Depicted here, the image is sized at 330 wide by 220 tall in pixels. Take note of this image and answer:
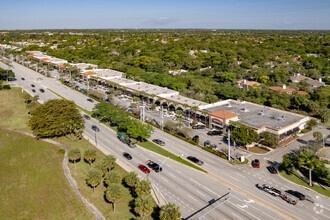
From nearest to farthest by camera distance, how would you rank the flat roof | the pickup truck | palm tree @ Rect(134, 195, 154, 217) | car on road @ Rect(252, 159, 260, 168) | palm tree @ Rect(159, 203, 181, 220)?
palm tree @ Rect(159, 203, 181, 220) < palm tree @ Rect(134, 195, 154, 217) < the pickup truck < car on road @ Rect(252, 159, 260, 168) < the flat roof

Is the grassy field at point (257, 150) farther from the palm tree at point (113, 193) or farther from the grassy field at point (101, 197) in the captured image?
the palm tree at point (113, 193)

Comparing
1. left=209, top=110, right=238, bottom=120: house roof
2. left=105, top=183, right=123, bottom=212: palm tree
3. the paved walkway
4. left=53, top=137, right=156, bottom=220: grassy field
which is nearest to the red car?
left=53, top=137, right=156, bottom=220: grassy field

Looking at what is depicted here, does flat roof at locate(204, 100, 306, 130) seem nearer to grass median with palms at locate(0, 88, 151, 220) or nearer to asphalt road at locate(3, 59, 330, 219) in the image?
asphalt road at locate(3, 59, 330, 219)

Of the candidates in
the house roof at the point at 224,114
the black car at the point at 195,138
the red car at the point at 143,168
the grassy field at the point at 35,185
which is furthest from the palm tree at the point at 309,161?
the grassy field at the point at 35,185

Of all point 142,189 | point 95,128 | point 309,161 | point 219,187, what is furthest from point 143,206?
point 95,128

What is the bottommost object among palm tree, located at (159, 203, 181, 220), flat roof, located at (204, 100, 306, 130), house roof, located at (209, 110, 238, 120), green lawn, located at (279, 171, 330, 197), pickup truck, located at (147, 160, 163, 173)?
green lawn, located at (279, 171, 330, 197)
